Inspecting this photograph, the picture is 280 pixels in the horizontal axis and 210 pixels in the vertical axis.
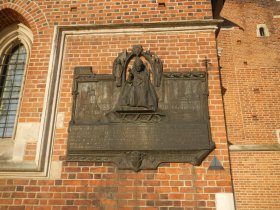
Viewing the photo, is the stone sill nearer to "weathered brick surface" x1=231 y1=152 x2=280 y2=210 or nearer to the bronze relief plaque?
"weathered brick surface" x1=231 y1=152 x2=280 y2=210

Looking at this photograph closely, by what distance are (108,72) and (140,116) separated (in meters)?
0.94

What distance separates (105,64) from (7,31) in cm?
232

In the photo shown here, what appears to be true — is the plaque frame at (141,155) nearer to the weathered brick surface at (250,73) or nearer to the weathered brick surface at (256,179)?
the weathered brick surface at (256,179)

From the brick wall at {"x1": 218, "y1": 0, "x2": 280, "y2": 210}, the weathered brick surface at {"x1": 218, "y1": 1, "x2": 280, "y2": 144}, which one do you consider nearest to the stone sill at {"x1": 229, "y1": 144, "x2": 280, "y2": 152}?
the brick wall at {"x1": 218, "y1": 0, "x2": 280, "y2": 210}

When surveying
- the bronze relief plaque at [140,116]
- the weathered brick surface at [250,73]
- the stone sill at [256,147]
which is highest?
the weathered brick surface at [250,73]

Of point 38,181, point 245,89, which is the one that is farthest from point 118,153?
point 245,89

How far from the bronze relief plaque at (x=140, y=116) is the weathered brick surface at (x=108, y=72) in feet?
0.47

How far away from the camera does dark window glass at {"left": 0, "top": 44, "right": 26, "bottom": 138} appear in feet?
13.7

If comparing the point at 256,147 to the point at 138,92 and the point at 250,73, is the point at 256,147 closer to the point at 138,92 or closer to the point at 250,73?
the point at 250,73

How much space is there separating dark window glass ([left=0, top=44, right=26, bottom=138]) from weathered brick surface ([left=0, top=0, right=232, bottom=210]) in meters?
0.65

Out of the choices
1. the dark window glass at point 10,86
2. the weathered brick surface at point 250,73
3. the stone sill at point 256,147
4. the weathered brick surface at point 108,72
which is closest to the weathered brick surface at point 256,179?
the stone sill at point 256,147

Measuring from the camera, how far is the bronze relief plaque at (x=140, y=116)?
3256 millimetres

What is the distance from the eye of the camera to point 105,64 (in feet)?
12.7

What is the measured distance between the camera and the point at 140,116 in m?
3.43
